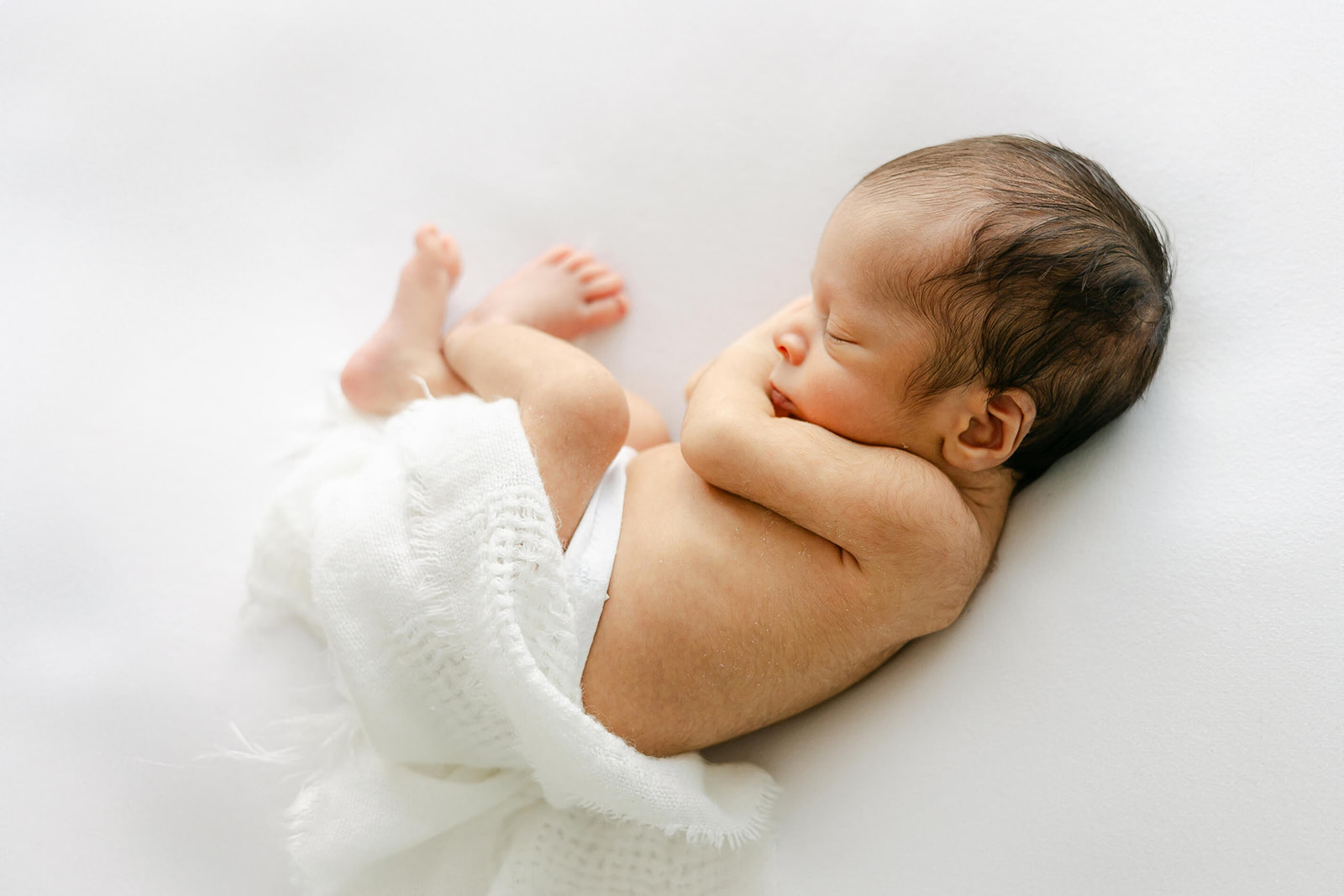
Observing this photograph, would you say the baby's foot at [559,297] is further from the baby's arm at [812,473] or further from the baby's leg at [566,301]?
the baby's arm at [812,473]

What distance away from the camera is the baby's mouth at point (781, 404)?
A: 1.12 metres

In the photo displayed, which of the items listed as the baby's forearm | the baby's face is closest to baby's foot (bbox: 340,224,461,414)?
the baby's forearm

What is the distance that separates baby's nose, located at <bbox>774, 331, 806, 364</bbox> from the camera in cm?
110

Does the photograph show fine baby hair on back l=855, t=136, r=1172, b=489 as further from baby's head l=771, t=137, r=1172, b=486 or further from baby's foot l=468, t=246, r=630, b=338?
baby's foot l=468, t=246, r=630, b=338

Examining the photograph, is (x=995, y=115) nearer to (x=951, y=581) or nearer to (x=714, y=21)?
(x=714, y=21)

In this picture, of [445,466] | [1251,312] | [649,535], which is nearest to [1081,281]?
[1251,312]

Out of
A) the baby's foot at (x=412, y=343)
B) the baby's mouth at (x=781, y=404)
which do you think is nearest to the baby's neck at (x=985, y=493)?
the baby's mouth at (x=781, y=404)

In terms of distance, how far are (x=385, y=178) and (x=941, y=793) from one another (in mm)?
1230

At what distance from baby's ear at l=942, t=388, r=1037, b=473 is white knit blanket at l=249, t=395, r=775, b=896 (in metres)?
0.48

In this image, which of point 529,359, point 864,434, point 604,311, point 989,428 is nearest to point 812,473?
point 864,434

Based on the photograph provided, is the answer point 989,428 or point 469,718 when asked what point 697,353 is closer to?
point 989,428

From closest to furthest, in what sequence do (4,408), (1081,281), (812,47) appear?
(1081,281), (4,408), (812,47)

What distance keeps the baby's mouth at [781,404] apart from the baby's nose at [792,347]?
0.04 metres

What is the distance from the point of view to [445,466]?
3.48 ft
